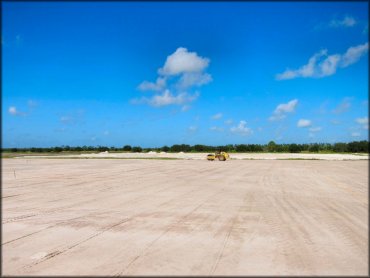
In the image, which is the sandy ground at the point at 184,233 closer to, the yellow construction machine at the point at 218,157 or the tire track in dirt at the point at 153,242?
the tire track in dirt at the point at 153,242

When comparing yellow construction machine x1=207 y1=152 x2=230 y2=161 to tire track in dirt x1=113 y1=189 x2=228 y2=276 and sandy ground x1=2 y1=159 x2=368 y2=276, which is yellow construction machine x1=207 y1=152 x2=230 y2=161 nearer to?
sandy ground x1=2 y1=159 x2=368 y2=276

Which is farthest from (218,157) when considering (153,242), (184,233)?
(153,242)

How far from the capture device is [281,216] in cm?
1116

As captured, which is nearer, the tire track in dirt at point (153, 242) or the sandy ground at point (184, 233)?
the tire track in dirt at point (153, 242)

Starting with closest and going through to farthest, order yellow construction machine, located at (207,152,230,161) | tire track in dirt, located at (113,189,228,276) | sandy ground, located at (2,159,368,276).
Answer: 1. tire track in dirt, located at (113,189,228,276)
2. sandy ground, located at (2,159,368,276)
3. yellow construction machine, located at (207,152,230,161)

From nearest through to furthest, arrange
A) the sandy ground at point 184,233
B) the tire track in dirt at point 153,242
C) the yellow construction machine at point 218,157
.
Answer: the tire track in dirt at point 153,242 → the sandy ground at point 184,233 → the yellow construction machine at point 218,157

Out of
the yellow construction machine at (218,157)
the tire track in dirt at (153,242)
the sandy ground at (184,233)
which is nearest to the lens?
the tire track in dirt at (153,242)

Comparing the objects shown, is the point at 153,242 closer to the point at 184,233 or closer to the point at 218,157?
the point at 184,233

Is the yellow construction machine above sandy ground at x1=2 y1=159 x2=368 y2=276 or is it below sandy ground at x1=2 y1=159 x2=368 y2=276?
above

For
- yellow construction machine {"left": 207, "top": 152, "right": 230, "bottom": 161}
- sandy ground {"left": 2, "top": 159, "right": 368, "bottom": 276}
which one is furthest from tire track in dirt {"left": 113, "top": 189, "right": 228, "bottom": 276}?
yellow construction machine {"left": 207, "top": 152, "right": 230, "bottom": 161}

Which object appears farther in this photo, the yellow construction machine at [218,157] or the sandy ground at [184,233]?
the yellow construction machine at [218,157]

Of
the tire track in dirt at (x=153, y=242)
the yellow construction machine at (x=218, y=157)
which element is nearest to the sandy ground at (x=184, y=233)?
the tire track in dirt at (x=153, y=242)

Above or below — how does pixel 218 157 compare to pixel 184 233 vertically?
above

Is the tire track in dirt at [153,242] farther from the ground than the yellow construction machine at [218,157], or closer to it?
closer to it
